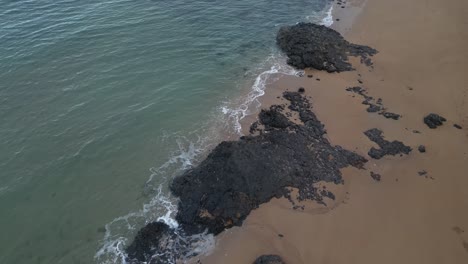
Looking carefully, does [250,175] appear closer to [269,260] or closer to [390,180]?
[269,260]

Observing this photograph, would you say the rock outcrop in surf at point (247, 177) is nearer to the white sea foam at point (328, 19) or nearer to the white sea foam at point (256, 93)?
the white sea foam at point (256, 93)

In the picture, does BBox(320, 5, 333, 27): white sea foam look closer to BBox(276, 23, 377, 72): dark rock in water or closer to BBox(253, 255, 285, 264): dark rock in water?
BBox(276, 23, 377, 72): dark rock in water

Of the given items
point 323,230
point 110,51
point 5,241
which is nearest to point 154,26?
point 110,51

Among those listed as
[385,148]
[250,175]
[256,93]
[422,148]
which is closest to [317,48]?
[256,93]

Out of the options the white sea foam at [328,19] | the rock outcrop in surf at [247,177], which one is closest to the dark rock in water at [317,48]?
the white sea foam at [328,19]

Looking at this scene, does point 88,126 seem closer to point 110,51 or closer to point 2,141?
point 2,141

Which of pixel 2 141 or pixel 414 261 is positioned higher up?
pixel 2 141

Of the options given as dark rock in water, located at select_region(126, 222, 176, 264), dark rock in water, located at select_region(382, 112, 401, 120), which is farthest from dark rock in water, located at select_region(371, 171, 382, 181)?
dark rock in water, located at select_region(126, 222, 176, 264)

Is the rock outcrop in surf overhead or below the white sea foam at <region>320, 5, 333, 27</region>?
below
